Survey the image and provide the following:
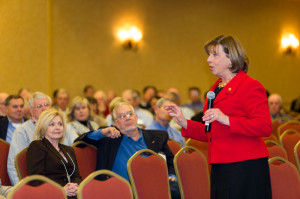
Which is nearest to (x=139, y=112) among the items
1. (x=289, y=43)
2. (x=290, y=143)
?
(x=290, y=143)

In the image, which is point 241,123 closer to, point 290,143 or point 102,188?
point 102,188

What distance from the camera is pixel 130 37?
9047mm

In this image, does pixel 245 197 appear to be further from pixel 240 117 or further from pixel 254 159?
pixel 240 117

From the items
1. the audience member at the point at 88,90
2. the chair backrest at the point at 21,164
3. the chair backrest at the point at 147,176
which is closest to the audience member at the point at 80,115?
the chair backrest at the point at 21,164

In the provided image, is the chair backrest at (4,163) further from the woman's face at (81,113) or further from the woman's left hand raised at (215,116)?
the woman's left hand raised at (215,116)

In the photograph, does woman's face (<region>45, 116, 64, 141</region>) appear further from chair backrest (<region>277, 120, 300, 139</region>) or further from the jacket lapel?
chair backrest (<region>277, 120, 300, 139</region>)

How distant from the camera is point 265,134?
2174 millimetres

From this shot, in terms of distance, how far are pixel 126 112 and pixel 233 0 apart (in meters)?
7.45

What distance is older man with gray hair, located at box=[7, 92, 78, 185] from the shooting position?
3713 mm

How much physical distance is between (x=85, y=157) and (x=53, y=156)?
1.53ft

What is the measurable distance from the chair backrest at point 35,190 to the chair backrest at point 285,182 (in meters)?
1.54

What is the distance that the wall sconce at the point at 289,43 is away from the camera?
11.5 meters

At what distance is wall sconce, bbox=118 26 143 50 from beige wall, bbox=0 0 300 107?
0.41 ft

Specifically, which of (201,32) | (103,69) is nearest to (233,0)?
(201,32)
